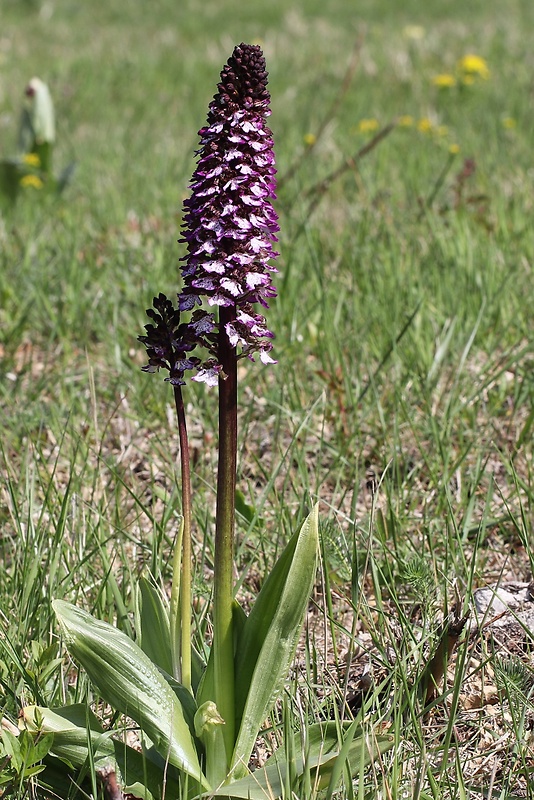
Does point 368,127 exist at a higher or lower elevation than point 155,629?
higher

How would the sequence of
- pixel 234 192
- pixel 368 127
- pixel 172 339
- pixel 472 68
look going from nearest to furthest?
1. pixel 234 192
2. pixel 172 339
3. pixel 368 127
4. pixel 472 68

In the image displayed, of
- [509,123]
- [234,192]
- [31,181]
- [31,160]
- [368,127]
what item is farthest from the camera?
[368,127]

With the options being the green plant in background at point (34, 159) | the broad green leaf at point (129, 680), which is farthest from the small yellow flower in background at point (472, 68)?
the broad green leaf at point (129, 680)

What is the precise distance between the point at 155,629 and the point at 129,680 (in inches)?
7.5

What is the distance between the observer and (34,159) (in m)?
5.91

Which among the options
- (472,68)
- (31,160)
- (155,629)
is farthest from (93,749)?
(472,68)

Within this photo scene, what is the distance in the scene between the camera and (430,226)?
14.9 feet

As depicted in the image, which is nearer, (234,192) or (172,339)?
(234,192)

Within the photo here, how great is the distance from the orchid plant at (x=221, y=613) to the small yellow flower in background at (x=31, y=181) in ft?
14.7

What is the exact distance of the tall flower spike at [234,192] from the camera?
1.48 metres

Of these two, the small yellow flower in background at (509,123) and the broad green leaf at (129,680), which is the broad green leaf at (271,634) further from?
the small yellow flower in background at (509,123)

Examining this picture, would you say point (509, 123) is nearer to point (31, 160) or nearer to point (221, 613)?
point (31, 160)

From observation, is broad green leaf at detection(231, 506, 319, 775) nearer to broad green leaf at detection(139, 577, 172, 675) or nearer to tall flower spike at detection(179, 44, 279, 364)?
broad green leaf at detection(139, 577, 172, 675)

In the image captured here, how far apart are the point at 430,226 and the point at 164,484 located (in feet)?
7.32
